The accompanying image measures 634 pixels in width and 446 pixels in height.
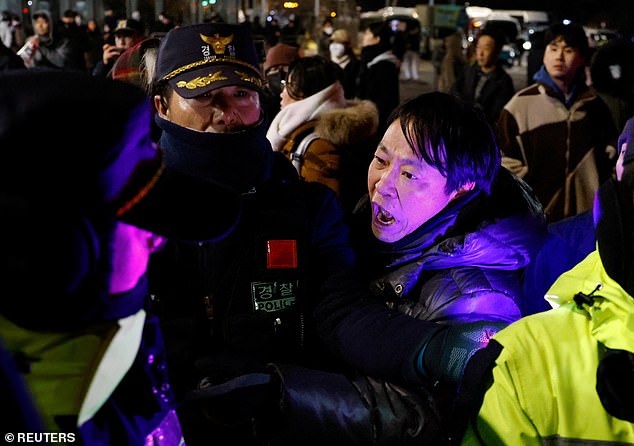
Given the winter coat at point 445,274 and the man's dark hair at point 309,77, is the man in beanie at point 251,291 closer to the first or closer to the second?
the winter coat at point 445,274

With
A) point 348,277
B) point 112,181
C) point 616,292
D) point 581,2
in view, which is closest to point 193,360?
point 348,277

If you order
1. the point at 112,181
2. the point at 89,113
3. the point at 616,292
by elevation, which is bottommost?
the point at 616,292

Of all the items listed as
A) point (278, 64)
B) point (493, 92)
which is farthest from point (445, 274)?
point (278, 64)

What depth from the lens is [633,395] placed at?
151cm

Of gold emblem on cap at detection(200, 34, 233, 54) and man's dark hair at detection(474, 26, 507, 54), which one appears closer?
gold emblem on cap at detection(200, 34, 233, 54)

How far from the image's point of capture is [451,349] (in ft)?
6.26

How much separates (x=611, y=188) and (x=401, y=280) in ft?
2.54

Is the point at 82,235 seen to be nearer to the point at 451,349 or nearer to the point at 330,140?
the point at 451,349

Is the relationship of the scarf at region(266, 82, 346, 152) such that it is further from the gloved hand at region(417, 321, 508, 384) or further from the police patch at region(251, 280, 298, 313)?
the gloved hand at region(417, 321, 508, 384)

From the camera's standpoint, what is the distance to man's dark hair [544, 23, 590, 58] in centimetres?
578

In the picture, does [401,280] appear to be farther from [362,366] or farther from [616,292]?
[616,292]

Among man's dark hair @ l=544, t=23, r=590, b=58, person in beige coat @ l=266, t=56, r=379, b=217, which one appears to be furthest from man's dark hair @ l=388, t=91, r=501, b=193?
man's dark hair @ l=544, t=23, r=590, b=58

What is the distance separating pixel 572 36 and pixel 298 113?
7.66 feet

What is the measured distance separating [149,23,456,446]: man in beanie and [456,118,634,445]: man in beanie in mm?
262
